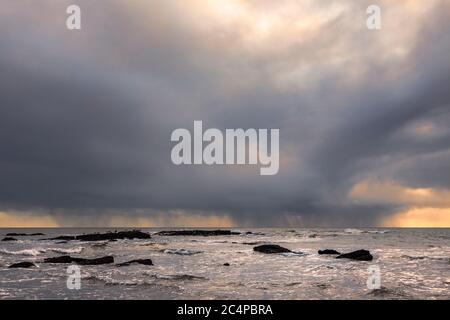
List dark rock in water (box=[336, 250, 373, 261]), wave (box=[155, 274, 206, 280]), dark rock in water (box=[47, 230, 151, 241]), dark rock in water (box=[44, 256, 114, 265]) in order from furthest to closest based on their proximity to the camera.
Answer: dark rock in water (box=[47, 230, 151, 241]) < dark rock in water (box=[336, 250, 373, 261]) < dark rock in water (box=[44, 256, 114, 265]) < wave (box=[155, 274, 206, 280])

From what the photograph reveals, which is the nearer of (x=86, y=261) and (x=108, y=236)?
(x=86, y=261)

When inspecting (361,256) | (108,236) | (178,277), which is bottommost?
(108,236)

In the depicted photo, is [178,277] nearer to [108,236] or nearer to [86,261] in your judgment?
[86,261]

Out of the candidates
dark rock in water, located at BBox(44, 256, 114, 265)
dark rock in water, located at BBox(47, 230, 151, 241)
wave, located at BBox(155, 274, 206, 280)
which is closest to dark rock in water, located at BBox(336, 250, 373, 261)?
wave, located at BBox(155, 274, 206, 280)

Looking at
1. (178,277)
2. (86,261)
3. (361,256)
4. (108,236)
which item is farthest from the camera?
(108,236)

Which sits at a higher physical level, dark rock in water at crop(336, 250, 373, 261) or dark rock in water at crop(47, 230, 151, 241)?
dark rock in water at crop(336, 250, 373, 261)

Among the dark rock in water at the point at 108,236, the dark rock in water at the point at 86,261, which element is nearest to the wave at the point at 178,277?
the dark rock in water at the point at 86,261

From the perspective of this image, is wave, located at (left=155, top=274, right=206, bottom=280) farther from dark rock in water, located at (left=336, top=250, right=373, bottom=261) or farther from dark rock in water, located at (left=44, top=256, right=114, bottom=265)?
dark rock in water, located at (left=336, top=250, right=373, bottom=261)

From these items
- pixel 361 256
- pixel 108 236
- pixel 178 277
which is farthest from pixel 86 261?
pixel 108 236

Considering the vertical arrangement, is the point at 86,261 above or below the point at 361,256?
above

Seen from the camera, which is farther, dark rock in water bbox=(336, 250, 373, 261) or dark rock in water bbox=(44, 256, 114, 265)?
dark rock in water bbox=(336, 250, 373, 261)

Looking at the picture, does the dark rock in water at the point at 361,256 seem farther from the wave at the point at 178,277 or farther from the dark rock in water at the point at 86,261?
the dark rock in water at the point at 86,261

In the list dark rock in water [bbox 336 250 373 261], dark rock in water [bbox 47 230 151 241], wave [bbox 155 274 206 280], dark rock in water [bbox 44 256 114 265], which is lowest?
dark rock in water [bbox 47 230 151 241]
